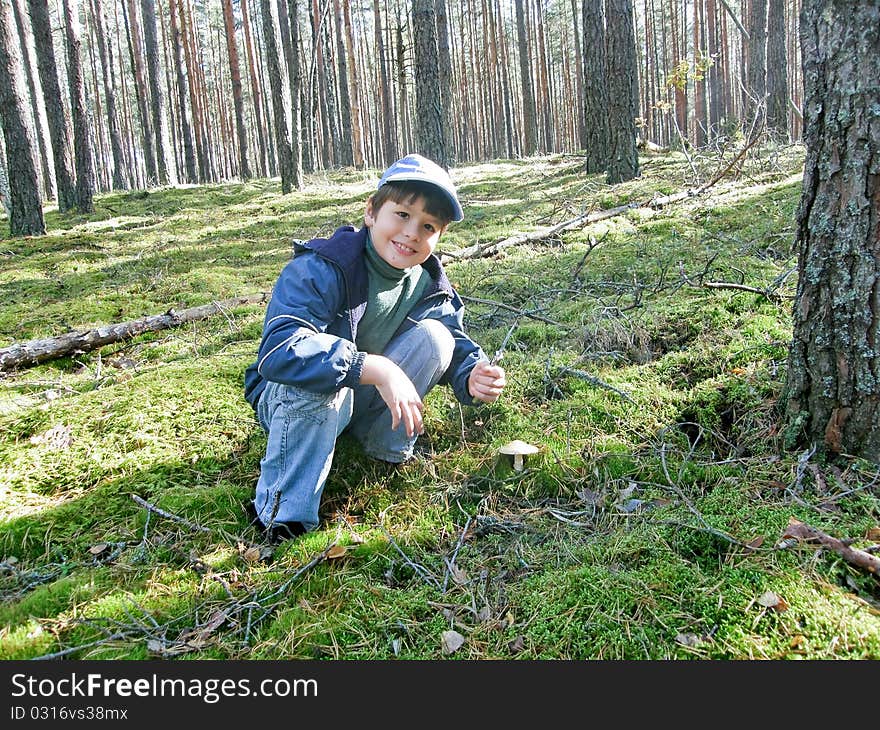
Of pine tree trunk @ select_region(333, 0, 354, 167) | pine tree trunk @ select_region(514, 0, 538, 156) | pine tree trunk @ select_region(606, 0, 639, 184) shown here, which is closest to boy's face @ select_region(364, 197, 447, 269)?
pine tree trunk @ select_region(606, 0, 639, 184)

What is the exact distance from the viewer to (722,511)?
207 cm

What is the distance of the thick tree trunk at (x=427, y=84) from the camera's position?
952 cm

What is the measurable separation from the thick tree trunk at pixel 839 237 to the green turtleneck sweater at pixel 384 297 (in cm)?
153

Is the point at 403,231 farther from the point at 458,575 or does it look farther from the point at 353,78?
the point at 353,78

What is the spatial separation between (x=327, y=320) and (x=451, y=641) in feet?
3.94

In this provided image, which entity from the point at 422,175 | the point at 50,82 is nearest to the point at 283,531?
the point at 422,175

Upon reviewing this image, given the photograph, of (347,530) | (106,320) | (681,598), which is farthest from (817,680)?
(106,320)

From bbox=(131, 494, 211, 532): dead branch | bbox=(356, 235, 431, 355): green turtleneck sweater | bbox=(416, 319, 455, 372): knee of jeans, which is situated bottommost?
bbox=(131, 494, 211, 532): dead branch

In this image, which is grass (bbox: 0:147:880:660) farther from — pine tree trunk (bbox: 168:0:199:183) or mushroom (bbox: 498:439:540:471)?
pine tree trunk (bbox: 168:0:199:183)

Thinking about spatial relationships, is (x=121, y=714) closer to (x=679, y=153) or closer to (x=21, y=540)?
(x=21, y=540)

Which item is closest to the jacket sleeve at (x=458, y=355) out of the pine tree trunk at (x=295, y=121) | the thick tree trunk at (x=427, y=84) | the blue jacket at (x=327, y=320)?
the blue jacket at (x=327, y=320)

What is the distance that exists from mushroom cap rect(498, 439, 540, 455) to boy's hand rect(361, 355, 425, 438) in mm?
524

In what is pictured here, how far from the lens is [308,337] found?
206cm

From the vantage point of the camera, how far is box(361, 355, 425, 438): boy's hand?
2.09 m
